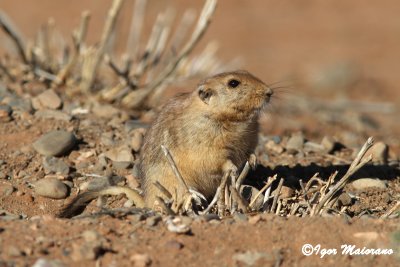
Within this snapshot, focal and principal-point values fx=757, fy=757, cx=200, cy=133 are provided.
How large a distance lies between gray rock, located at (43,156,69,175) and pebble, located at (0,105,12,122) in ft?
2.29

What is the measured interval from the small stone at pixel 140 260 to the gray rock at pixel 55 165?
2.25 meters

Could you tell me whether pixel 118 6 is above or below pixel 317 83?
above

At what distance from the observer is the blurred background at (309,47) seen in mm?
9977

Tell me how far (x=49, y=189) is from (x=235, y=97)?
1493mm

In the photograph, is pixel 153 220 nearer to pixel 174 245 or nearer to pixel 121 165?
pixel 174 245

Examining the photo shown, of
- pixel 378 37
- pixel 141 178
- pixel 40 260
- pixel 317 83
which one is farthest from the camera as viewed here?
pixel 378 37

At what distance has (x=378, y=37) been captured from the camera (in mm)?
15234

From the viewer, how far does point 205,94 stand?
5113mm

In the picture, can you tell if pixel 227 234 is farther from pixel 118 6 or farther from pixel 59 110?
pixel 118 6

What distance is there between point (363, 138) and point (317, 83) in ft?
15.0

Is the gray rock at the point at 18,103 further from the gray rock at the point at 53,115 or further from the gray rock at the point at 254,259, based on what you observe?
the gray rock at the point at 254,259

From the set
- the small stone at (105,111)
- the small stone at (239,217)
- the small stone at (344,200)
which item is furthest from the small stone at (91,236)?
the small stone at (105,111)

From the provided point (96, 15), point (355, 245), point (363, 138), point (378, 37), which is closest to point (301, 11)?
point (378, 37)

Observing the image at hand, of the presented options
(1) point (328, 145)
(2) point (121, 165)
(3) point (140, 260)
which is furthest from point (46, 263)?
(1) point (328, 145)
